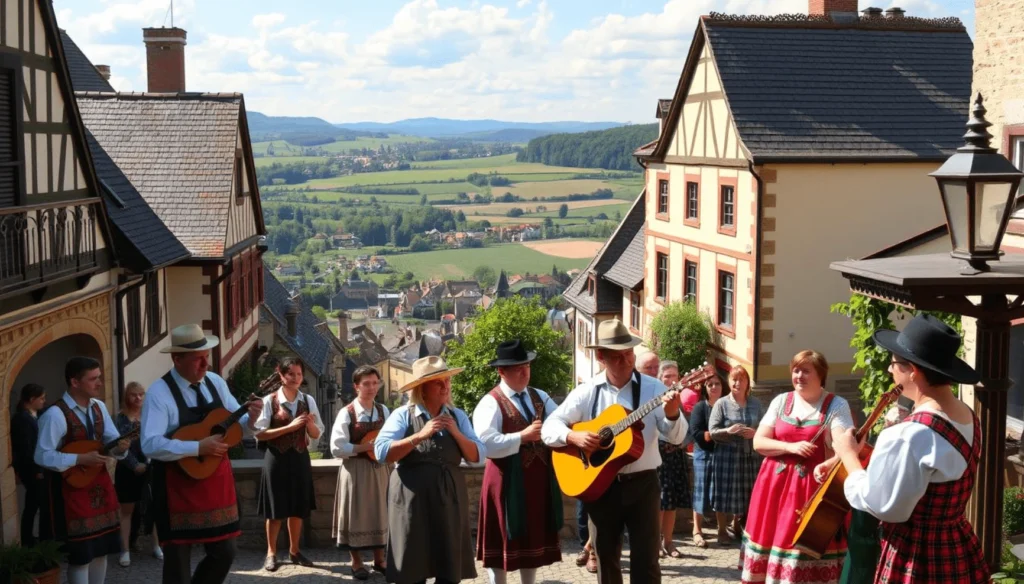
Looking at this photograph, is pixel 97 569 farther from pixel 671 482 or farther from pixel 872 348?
pixel 872 348

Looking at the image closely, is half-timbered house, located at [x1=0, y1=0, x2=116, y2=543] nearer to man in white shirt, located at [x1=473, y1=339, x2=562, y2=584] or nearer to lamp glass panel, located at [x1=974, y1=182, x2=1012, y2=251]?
man in white shirt, located at [x1=473, y1=339, x2=562, y2=584]

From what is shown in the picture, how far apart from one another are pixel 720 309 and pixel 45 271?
18.0 meters

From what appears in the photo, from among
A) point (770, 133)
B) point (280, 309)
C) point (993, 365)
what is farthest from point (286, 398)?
point (280, 309)

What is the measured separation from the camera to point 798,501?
7.11m

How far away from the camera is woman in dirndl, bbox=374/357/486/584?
24.2 ft

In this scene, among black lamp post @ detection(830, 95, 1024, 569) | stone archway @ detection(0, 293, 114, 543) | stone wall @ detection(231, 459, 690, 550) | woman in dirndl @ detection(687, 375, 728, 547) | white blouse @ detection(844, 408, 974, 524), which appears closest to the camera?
white blouse @ detection(844, 408, 974, 524)

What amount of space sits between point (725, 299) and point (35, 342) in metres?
18.0

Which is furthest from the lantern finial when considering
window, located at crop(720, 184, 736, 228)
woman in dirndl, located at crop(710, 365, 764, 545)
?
window, located at crop(720, 184, 736, 228)

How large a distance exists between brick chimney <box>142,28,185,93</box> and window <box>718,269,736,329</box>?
13999 millimetres

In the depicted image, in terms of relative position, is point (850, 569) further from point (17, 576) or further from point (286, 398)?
point (17, 576)

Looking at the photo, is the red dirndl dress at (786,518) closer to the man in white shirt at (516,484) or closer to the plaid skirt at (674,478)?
the man in white shirt at (516,484)

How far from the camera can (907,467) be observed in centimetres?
520

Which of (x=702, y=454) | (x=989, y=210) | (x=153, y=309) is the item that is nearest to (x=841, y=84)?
(x=153, y=309)

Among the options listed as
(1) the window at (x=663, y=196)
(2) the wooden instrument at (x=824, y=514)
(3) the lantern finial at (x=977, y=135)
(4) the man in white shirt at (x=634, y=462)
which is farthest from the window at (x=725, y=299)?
(3) the lantern finial at (x=977, y=135)
